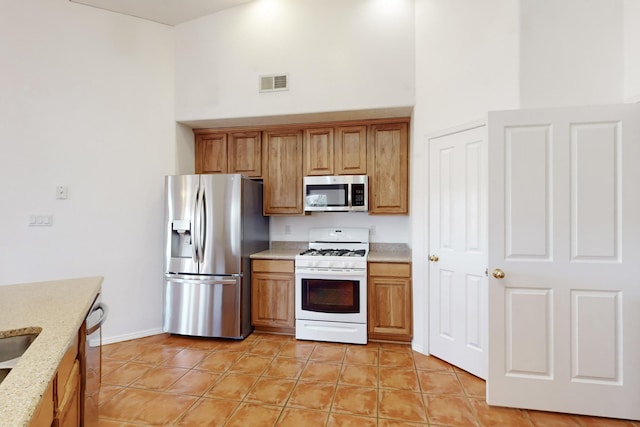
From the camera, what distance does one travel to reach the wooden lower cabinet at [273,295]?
129 inches

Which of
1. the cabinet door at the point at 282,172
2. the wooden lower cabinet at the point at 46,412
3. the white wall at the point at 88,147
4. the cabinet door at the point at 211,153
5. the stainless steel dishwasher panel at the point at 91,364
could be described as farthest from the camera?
the cabinet door at the point at 211,153

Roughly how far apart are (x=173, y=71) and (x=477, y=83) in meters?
3.16

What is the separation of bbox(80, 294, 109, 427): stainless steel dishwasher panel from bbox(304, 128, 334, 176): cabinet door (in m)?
2.38

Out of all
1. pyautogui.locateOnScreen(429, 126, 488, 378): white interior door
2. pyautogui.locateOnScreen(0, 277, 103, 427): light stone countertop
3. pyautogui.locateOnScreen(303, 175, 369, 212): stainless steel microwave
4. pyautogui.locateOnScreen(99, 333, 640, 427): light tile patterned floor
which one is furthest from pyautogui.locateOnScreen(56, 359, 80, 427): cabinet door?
pyautogui.locateOnScreen(429, 126, 488, 378): white interior door

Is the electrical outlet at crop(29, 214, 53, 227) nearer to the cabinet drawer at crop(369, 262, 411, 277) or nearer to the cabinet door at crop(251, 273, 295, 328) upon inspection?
the cabinet door at crop(251, 273, 295, 328)

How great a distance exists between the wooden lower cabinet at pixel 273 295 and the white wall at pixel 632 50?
2983 mm

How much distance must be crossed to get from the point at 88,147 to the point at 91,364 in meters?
2.35

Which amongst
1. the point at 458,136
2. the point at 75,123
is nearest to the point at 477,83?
the point at 458,136

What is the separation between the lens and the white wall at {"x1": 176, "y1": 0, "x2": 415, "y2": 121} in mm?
3016

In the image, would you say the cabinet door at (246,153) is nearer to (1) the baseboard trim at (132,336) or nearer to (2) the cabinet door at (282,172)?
(2) the cabinet door at (282,172)

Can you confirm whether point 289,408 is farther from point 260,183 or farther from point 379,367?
point 260,183

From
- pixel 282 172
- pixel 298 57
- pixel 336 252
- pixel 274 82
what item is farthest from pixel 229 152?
pixel 336 252

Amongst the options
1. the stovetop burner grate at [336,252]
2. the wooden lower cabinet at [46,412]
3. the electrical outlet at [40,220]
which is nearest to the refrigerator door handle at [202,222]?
the stovetop burner grate at [336,252]

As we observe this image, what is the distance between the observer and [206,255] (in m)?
3.14
